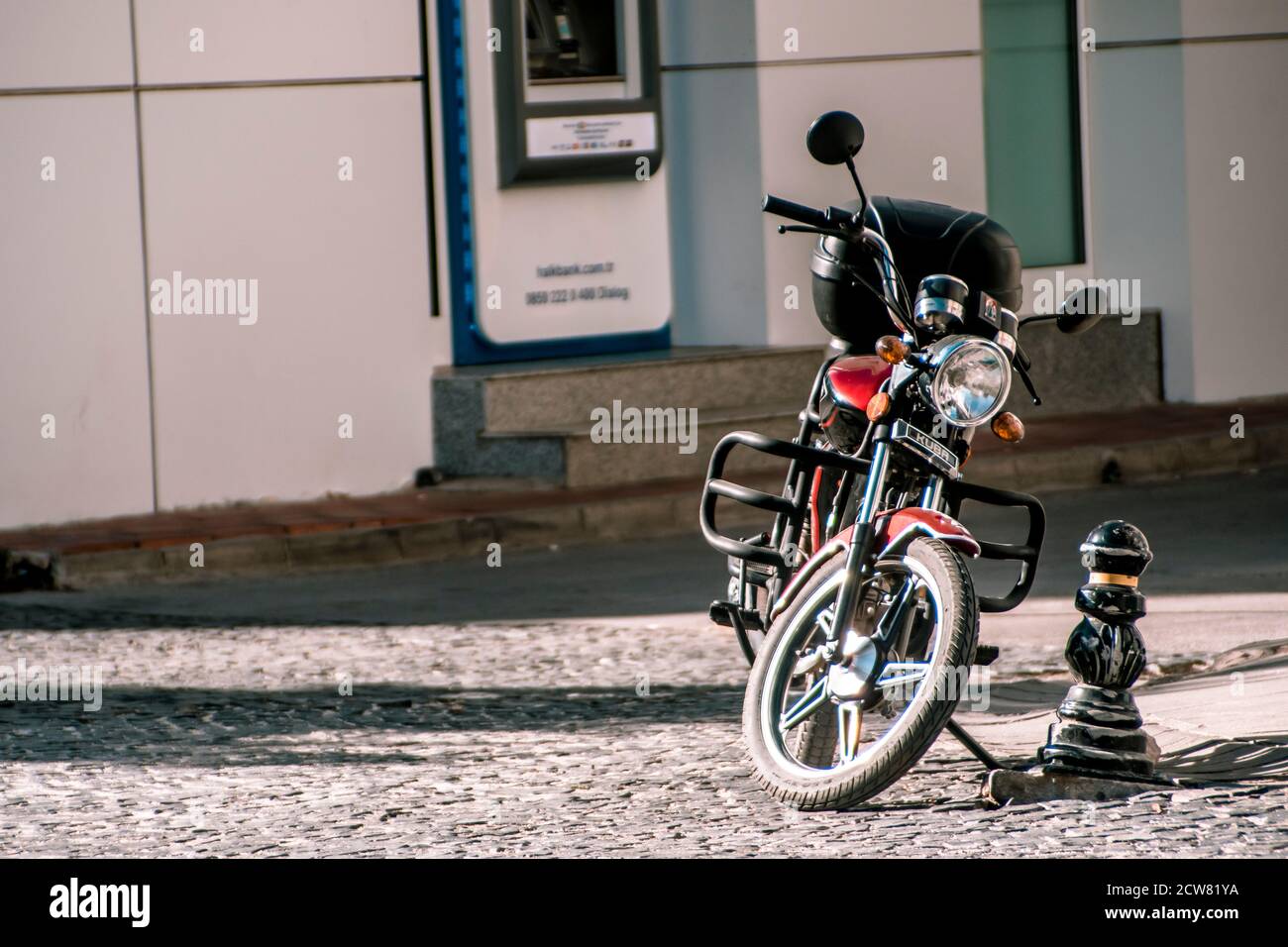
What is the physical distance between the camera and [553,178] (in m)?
11.6

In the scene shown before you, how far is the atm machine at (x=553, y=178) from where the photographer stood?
37.2 ft

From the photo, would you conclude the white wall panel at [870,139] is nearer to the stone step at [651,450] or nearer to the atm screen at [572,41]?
the atm screen at [572,41]

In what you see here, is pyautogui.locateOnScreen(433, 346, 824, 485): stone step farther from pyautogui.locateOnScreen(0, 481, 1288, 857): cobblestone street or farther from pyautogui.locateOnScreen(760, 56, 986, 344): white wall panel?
pyautogui.locateOnScreen(0, 481, 1288, 857): cobblestone street

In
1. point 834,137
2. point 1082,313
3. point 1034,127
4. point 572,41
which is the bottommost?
point 1082,313

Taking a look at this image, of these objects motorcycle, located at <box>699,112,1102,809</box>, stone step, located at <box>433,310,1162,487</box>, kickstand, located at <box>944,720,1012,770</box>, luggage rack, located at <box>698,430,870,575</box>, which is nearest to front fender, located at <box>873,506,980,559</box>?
motorcycle, located at <box>699,112,1102,809</box>

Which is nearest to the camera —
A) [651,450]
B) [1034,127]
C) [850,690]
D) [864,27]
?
[850,690]

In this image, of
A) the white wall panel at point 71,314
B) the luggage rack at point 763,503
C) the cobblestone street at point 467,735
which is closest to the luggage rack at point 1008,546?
the luggage rack at point 763,503

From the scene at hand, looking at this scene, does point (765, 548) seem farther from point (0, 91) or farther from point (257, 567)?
point (0, 91)

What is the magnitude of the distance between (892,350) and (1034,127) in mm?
8547

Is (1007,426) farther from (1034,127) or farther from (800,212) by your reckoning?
(1034,127)

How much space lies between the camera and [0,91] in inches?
391

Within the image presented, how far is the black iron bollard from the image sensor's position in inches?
196

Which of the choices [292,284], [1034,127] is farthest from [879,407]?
[1034,127]
